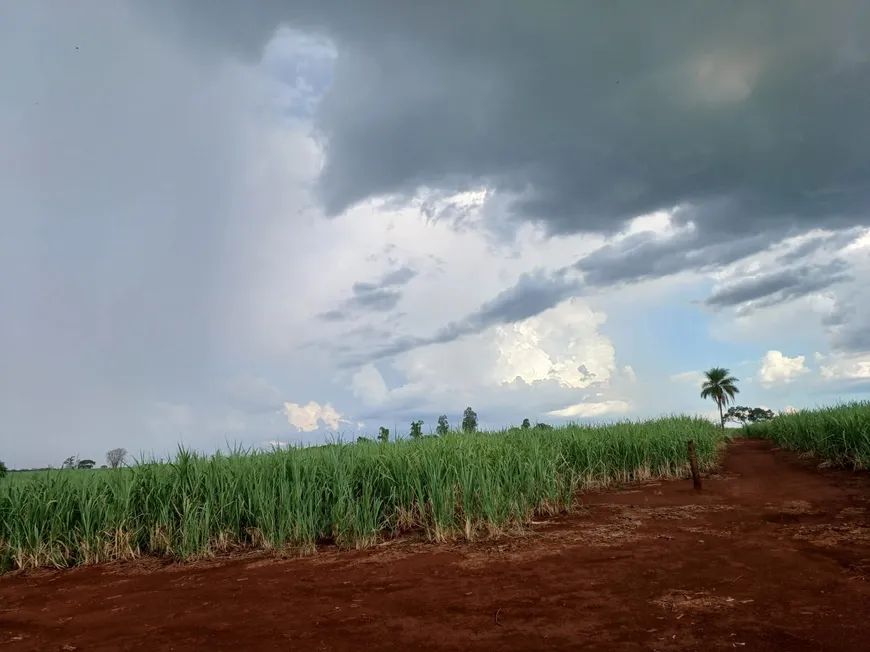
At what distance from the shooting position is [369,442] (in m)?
11.6

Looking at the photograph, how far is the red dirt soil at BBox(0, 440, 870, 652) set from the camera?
418 cm

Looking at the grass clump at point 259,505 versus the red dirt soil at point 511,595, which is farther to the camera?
the grass clump at point 259,505

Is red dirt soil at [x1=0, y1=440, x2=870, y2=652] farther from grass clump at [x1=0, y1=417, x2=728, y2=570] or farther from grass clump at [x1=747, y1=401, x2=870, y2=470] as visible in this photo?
grass clump at [x1=747, y1=401, x2=870, y2=470]

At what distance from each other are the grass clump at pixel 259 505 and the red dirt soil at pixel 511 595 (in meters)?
0.38

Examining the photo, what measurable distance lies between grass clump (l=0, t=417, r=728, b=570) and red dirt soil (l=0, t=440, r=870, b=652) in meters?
0.38

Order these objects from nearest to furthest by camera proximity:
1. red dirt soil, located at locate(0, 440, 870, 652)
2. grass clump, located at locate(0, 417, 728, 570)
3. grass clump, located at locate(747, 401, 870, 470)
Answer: red dirt soil, located at locate(0, 440, 870, 652)
grass clump, located at locate(0, 417, 728, 570)
grass clump, located at locate(747, 401, 870, 470)

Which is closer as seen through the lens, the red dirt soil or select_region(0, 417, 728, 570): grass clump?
the red dirt soil

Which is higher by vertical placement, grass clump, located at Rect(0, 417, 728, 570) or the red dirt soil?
grass clump, located at Rect(0, 417, 728, 570)

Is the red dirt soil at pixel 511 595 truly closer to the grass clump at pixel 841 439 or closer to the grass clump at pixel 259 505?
the grass clump at pixel 259 505

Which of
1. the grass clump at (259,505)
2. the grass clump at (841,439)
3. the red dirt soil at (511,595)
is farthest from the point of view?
the grass clump at (841,439)

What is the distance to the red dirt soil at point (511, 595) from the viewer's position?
4.18 m

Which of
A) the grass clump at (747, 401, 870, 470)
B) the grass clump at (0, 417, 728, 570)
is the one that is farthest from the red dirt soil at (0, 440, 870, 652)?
the grass clump at (747, 401, 870, 470)

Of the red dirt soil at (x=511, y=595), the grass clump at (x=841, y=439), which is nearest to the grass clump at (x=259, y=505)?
the red dirt soil at (x=511, y=595)

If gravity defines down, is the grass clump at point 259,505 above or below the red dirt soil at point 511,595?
above
